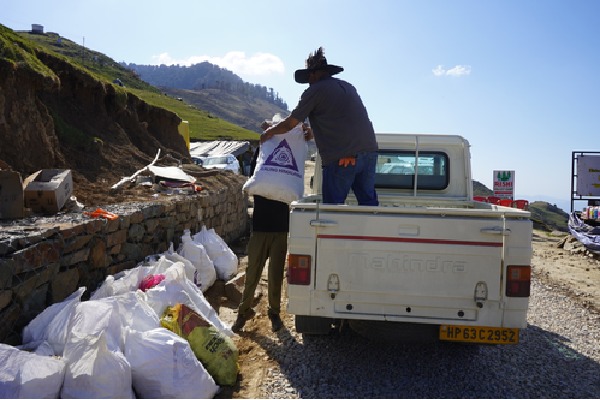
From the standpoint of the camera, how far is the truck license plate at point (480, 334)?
3629mm

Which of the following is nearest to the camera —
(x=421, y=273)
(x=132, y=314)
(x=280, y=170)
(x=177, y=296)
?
(x=132, y=314)

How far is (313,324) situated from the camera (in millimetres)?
3965

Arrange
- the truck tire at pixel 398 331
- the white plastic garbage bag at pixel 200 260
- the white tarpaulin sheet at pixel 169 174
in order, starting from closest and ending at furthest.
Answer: the truck tire at pixel 398 331, the white plastic garbage bag at pixel 200 260, the white tarpaulin sheet at pixel 169 174

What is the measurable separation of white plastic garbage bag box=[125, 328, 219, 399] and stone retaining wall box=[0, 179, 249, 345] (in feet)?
2.47

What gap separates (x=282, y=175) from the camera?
196 inches

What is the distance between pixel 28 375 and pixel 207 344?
1.34 m

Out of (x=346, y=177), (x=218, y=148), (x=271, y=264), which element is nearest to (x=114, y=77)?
(x=218, y=148)

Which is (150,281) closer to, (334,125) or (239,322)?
(239,322)

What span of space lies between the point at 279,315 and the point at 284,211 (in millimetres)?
1140

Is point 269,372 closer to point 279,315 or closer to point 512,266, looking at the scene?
point 279,315

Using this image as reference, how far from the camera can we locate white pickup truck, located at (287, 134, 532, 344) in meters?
3.56

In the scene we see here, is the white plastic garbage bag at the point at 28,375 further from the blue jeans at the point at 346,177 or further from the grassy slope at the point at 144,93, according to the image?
the grassy slope at the point at 144,93

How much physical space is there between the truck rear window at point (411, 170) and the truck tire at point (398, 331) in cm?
231

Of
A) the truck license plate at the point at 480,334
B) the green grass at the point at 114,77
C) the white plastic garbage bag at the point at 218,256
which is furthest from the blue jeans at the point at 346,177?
the green grass at the point at 114,77
